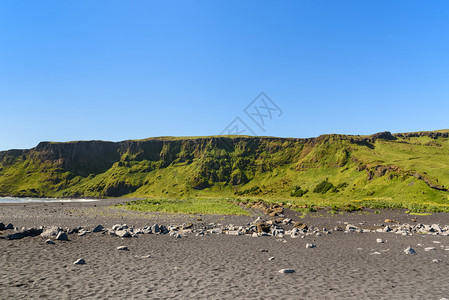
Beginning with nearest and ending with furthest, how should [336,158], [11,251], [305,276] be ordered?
1. [305,276]
2. [11,251]
3. [336,158]

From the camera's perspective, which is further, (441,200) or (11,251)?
(441,200)

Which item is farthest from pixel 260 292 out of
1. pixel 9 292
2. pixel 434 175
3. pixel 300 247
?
pixel 434 175

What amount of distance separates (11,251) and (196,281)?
12604 mm

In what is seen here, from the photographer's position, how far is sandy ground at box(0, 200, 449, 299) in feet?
35.2

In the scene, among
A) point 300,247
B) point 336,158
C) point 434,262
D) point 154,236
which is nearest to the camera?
point 434,262

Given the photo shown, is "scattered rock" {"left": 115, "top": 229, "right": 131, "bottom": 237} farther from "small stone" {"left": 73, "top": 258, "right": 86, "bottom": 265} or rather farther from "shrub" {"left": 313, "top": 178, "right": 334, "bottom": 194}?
"shrub" {"left": 313, "top": 178, "right": 334, "bottom": 194}

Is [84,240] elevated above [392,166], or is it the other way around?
[392,166]

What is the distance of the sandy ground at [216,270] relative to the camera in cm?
1072

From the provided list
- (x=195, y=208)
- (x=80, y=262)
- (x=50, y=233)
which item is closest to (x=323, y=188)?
(x=195, y=208)

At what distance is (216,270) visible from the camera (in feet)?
46.8

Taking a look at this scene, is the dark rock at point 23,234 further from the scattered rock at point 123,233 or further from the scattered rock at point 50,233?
the scattered rock at point 123,233

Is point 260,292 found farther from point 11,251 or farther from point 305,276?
point 11,251

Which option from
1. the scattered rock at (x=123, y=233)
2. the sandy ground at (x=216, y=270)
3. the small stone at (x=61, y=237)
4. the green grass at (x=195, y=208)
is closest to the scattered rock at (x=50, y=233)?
the sandy ground at (x=216, y=270)

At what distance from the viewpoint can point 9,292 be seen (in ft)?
34.4
